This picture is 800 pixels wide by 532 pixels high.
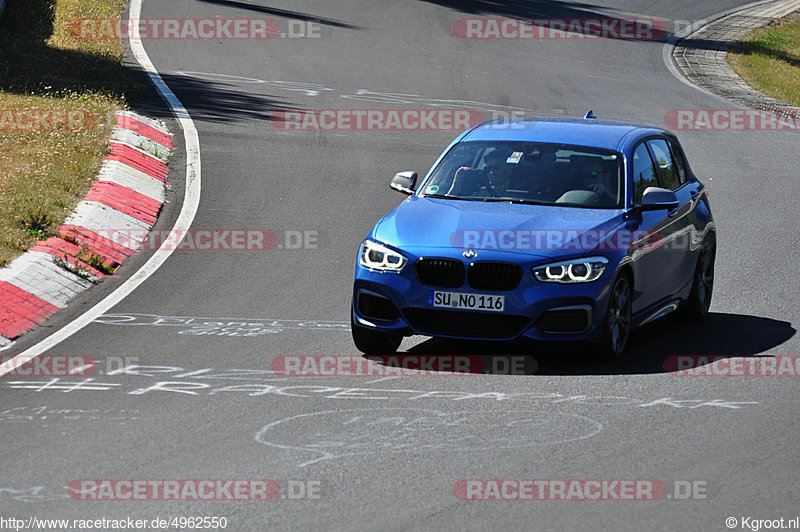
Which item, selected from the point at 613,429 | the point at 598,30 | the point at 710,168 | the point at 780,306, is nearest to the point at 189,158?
the point at 710,168

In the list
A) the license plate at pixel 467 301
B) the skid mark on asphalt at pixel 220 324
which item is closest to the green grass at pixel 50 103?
the skid mark on asphalt at pixel 220 324

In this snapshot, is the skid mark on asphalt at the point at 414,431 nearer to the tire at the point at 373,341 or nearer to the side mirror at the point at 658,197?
the tire at the point at 373,341

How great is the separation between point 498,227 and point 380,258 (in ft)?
2.92

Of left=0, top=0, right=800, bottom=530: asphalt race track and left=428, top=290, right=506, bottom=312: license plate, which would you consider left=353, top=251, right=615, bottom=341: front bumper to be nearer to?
left=428, top=290, right=506, bottom=312: license plate

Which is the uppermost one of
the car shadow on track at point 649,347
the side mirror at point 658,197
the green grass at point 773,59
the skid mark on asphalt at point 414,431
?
the green grass at point 773,59

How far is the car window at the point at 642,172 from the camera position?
400 inches

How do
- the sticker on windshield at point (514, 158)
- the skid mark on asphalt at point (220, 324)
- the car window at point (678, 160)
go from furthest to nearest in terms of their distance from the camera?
the car window at point (678, 160), the sticker on windshield at point (514, 158), the skid mark on asphalt at point (220, 324)

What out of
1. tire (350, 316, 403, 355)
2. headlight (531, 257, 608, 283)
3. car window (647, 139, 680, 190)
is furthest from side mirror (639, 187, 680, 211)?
tire (350, 316, 403, 355)

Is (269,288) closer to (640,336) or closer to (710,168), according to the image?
(640,336)

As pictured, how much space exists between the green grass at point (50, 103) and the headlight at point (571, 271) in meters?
5.15

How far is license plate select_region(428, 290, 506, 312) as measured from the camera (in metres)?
8.88

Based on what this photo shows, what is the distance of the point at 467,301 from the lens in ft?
29.3

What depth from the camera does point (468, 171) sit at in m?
10.4

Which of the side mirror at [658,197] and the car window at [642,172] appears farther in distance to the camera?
the car window at [642,172]
